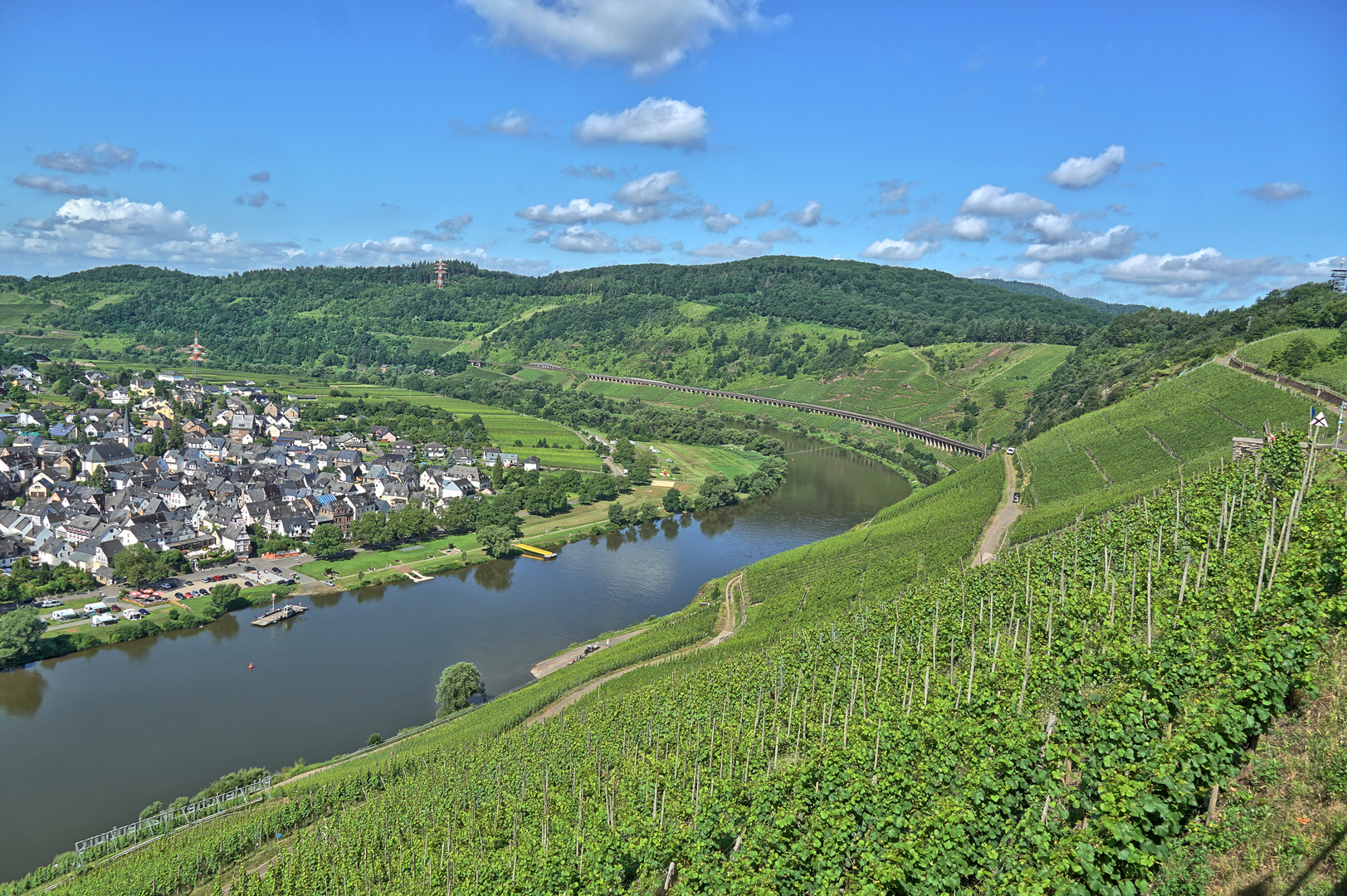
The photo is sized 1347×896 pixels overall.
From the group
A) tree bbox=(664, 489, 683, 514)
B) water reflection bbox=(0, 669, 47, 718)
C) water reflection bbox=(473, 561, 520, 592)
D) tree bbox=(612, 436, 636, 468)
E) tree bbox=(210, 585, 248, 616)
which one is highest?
tree bbox=(612, 436, 636, 468)

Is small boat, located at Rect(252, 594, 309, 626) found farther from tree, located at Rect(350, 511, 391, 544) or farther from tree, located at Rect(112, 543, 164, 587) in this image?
tree, located at Rect(350, 511, 391, 544)

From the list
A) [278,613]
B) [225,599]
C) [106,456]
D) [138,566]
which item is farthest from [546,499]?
[106,456]

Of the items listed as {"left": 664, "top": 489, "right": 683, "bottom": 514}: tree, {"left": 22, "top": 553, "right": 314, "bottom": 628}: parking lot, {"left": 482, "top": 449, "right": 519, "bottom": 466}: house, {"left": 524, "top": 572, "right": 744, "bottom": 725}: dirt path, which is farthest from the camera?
{"left": 482, "top": 449, "right": 519, "bottom": 466}: house

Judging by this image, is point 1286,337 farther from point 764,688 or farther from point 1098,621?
point 764,688

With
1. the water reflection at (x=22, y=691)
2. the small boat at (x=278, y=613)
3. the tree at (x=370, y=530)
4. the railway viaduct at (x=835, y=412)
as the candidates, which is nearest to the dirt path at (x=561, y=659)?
the small boat at (x=278, y=613)

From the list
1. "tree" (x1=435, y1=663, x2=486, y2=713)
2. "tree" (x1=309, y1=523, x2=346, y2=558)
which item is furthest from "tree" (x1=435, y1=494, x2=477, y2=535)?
"tree" (x1=435, y1=663, x2=486, y2=713)

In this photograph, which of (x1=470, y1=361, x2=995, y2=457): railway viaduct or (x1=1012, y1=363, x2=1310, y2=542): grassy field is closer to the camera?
(x1=1012, y1=363, x2=1310, y2=542): grassy field

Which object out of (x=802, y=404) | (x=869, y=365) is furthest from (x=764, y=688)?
(x=869, y=365)
